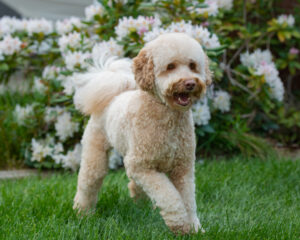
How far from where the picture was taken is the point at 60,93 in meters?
4.84

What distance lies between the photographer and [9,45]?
5.11 metres

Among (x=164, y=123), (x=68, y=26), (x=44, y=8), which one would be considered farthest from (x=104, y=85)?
(x=44, y=8)

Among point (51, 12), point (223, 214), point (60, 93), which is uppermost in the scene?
point (51, 12)

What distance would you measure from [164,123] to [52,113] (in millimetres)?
2278

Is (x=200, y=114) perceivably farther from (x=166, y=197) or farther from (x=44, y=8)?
(x=44, y=8)

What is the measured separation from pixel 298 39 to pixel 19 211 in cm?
418

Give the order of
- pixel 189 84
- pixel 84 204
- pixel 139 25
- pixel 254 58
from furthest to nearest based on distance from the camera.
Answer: pixel 254 58 → pixel 139 25 → pixel 84 204 → pixel 189 84

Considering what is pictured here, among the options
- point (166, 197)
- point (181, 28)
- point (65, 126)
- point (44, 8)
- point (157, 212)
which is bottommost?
point (157, 212)

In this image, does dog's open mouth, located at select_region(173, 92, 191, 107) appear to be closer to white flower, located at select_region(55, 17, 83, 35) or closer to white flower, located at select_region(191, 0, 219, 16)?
white flower, located at select_region(191, 0, 219, 16)

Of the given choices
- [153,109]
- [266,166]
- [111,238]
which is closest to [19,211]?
[111,238]

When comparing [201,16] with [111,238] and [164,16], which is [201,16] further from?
[111,238]

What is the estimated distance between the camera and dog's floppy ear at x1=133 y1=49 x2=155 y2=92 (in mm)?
2564

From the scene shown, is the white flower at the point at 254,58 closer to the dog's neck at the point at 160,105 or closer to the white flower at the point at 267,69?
the white flower at the point at 267,69

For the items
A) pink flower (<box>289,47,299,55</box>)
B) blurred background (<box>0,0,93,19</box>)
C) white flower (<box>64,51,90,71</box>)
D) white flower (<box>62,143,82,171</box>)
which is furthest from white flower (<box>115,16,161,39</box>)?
blurred background (<box>0,0,93,19</box>)
